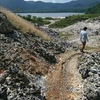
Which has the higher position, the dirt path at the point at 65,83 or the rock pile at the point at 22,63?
the rock pile at the point at 22,63

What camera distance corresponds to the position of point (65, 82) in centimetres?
2919

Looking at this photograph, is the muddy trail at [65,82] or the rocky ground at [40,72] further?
the muddy trail at [65,82]

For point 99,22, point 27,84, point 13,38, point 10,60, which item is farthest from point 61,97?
point 99,22

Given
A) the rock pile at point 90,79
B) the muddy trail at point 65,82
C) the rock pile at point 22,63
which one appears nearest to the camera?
the rock pile at point 22,63

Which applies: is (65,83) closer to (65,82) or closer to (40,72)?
(65,82)

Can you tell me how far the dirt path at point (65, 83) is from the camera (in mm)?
25938

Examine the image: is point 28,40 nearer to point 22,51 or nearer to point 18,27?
point 18,27

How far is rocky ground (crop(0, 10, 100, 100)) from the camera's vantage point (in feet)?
79.3

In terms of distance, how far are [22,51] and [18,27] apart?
37.7 ft

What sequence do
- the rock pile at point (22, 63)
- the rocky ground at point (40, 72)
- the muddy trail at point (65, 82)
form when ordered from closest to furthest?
1. the rock pile at point (22, 63)
2. the rocky ground at point (40, 72)
3. the muddy trail at point (65, 82)

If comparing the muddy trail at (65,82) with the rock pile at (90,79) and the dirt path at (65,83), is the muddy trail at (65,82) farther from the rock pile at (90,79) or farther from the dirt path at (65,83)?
the rock pile at (90,79)

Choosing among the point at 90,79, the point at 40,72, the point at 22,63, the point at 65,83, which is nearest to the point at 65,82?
the point at 65,83

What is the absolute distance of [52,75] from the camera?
3197cm

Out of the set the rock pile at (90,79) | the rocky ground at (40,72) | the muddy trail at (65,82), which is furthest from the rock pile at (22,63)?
the rock pile at (90,79)
